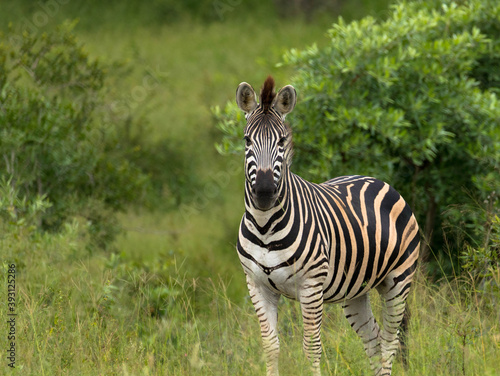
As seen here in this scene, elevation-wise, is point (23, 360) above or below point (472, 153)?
below

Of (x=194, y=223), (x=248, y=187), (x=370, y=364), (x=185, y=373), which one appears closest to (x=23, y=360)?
(x=185, y=373)

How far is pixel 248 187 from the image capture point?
4.30m

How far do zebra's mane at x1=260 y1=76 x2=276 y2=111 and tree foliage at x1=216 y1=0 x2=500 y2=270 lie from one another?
135 inches

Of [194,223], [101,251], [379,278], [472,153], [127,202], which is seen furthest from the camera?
[194,223]

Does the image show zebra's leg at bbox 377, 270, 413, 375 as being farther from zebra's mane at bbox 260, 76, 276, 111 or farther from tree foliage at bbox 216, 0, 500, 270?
tree foliage at bbox 216, 0, 500, 270

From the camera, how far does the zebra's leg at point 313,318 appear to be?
4.27 metres

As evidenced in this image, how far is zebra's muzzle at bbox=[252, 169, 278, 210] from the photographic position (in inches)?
157

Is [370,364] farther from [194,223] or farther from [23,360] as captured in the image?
[194,223]

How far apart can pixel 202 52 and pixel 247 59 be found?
5.91 feet

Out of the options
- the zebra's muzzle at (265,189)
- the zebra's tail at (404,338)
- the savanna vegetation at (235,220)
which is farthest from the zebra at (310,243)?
the savanna vegetation at (235,220)

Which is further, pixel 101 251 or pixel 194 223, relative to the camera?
pixel 194 223

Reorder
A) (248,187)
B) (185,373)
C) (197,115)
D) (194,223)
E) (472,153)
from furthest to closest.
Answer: (197,115) < (194,223) < (472,153) < (185,373) < (248,187)

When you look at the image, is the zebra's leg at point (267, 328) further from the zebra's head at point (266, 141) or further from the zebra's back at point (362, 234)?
the zebra's head at point (266, 141)

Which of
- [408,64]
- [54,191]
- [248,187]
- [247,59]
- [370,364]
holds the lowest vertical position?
[370,364]
